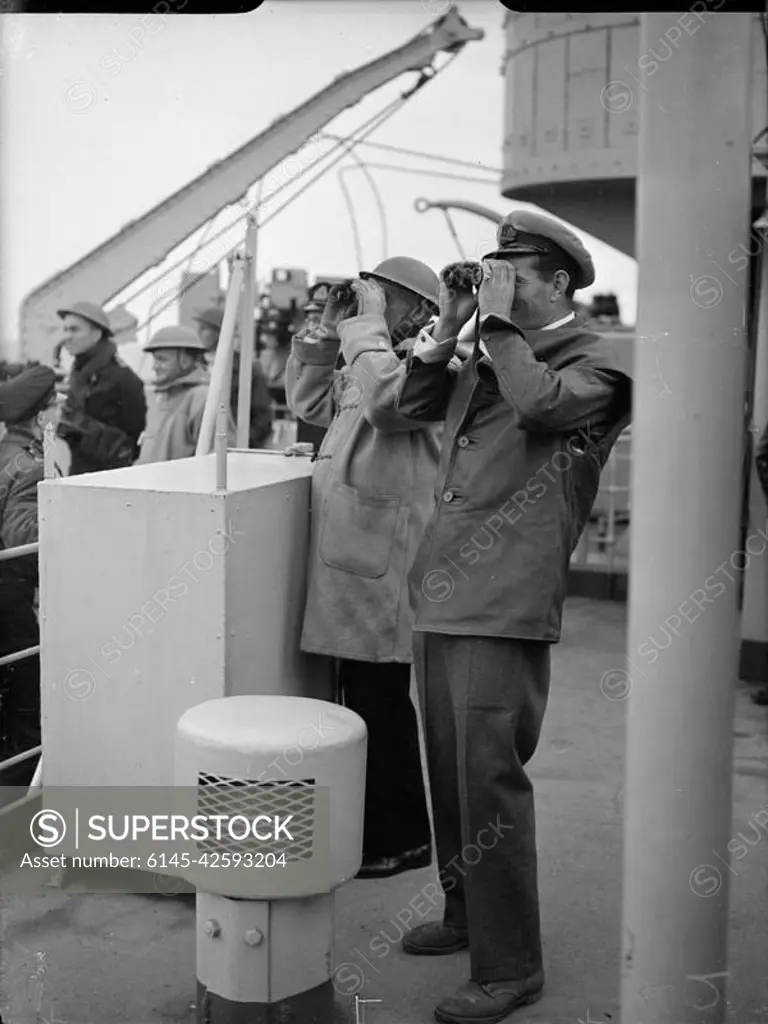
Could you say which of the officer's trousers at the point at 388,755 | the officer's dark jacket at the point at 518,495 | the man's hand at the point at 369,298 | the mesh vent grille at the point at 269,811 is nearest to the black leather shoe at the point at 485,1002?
the mesh vent grille at the point at 269,811

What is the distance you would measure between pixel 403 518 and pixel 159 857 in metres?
Answer: 1.34

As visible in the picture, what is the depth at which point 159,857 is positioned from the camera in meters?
4.11

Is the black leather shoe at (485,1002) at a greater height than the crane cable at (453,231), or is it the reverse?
the crane cable at (453,231)

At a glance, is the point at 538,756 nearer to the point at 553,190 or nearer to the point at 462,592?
the point at 462,592

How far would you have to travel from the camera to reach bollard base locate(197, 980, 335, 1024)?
320 centimetres

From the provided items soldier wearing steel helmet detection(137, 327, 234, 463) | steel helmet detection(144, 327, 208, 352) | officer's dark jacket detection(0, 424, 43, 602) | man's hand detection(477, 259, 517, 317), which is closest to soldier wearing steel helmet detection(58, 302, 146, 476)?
soldier wearing steel helmet detection(137, 327, 234, 463)

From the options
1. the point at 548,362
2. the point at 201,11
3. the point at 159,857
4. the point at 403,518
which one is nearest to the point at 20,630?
the point at 159,857

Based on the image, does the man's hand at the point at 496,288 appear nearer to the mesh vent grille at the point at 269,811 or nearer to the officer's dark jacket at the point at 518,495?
the officer's dark jacket at the point at 518,495

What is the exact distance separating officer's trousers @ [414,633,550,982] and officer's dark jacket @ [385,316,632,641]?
0.09 m

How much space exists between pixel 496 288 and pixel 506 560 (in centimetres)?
71

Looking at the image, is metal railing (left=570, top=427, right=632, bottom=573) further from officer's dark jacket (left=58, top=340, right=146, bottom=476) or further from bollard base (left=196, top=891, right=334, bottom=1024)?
bollard base (left=196, top=891, right=334, bottom=1024)

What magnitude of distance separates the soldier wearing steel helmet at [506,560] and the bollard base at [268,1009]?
0.41 metres

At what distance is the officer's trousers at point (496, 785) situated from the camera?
3.50 meters

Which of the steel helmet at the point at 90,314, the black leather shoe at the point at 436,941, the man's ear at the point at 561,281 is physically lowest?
the black leather shoe at the point at 436,941
